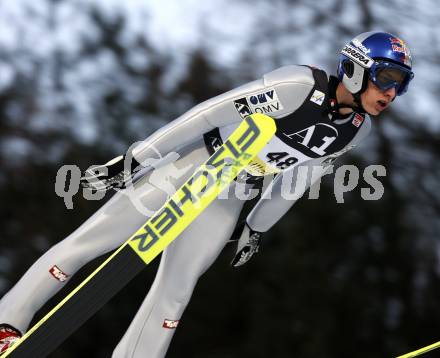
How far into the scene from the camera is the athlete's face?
3.07 metres

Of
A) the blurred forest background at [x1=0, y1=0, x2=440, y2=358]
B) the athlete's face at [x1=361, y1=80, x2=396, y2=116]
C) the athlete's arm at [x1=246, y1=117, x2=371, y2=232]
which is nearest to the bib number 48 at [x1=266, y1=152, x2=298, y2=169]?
the athlete's arm at [x1=246, y1=117, x2=371, y2=232]

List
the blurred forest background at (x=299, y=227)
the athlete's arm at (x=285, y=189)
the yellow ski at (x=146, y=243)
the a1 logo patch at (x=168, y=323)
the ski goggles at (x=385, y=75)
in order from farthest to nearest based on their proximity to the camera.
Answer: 1. the blurred forest background at (x=299, y=227)
2. the athlete's arm at (x=285, y=189)
3. the a1 logo patch at (x=168, y=323)
4. the ski goggles at (x=385, y=75)
5. the yellow ski at (x=146, y=243)

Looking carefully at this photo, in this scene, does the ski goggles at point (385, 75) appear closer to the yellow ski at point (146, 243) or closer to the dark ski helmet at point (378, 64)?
the dark ski helmet at point (378, 64)

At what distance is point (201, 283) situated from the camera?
9.68 metres

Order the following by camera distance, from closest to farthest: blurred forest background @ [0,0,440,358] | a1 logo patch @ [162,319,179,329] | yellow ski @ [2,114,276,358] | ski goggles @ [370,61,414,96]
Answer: yellow ski @ [2,114,276,358], ski goggles @ [370,61,414,96], a1 logo patch @ [162,319,179,329], blurred forest background @ [0,0,440,358]

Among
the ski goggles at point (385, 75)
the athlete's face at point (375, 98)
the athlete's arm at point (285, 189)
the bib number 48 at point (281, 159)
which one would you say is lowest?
the athlete's arm at point (285, 189)

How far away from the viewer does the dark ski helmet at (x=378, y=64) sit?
3.04m

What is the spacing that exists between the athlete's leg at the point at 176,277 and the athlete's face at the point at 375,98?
0.71 metres

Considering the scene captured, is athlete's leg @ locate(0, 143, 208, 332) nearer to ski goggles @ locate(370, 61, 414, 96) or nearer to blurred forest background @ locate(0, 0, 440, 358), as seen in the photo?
ski goggles @ locate(370, 61, 414, 96)

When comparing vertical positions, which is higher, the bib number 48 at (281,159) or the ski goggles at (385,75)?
the ski goggles at (385,75)

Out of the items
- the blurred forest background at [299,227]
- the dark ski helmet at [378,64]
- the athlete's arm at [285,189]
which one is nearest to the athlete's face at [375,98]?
the dark ski helmet at [378,64]

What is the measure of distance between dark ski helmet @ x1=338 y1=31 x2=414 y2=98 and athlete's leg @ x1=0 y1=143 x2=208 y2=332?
2.84ft

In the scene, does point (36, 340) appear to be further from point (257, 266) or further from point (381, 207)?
point (381, 207)

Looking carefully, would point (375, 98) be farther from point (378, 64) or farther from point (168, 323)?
point (168, 323)
